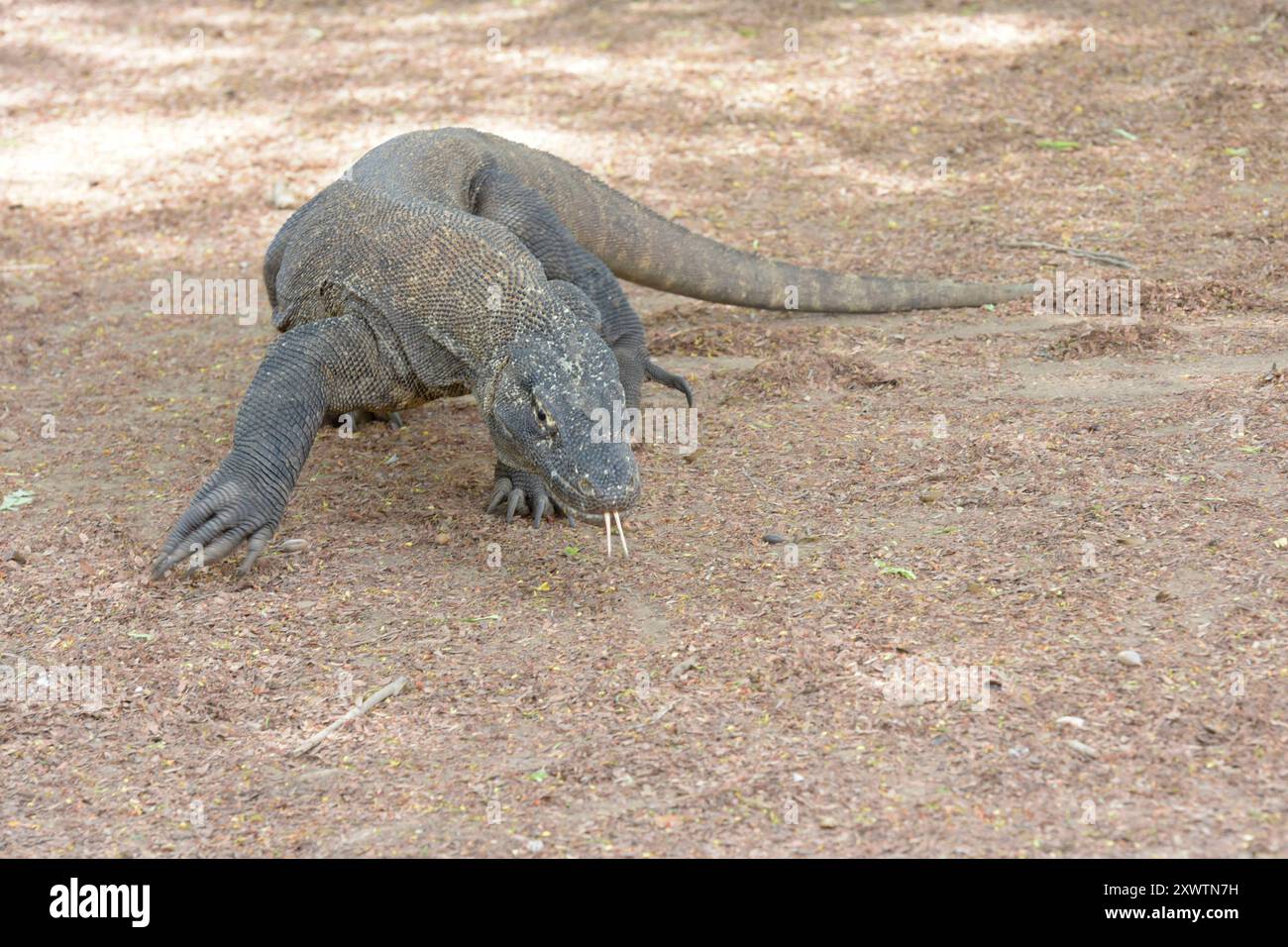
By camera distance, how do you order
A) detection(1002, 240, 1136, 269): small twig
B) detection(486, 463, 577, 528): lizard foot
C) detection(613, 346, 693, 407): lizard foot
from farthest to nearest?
detection(1002, 240, 1136, 269): small twig, detection(613, 346, 693, 407): lizard foot, detection(486, 463, 577, 528): lizard foot

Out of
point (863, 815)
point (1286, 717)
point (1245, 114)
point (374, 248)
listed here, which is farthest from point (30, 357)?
point (1245, 114)

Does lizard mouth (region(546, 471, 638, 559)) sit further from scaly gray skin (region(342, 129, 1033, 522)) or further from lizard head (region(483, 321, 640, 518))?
scaly gray skin (region(342, 129, 1033, 522))

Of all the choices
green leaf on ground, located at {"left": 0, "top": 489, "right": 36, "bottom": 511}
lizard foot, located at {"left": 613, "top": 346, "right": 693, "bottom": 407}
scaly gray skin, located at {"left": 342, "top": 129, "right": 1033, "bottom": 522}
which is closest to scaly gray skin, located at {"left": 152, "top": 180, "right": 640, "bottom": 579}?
scaly gray skin, located at {"left": 342, "top": 129, "right": 1033, "bottom": 522}

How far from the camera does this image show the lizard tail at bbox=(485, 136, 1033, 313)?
6035 millimetres

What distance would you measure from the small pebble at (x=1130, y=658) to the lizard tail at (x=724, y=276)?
3232 mm

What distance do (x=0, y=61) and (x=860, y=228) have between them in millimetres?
8092

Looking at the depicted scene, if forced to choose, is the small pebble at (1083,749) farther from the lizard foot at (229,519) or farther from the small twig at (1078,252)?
the small twig at (1078,252)

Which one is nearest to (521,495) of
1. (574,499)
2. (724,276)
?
(574,499)

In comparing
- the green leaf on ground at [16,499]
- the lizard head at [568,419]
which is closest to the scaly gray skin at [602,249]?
the lizard head at [568,419]

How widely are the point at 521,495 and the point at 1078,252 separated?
140 inches

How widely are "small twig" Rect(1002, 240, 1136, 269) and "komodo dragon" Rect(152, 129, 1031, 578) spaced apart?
2435 millimetres

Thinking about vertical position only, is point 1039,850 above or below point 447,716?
above

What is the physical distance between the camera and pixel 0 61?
456 inches

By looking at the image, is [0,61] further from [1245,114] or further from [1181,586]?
[1181,586]
